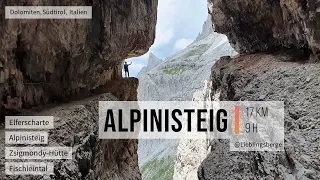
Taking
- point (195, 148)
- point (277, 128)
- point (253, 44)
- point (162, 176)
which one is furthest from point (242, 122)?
point (162, 176)

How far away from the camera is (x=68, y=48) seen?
1662 centimetres

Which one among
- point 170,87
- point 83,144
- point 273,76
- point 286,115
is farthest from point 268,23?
point 170,87

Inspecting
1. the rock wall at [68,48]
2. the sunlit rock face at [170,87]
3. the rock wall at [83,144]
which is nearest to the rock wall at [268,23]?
the rock wall at [68,48]

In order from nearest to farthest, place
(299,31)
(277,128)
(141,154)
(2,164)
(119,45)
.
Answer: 1. (2,164)
2. (277,128)
3. (299,31)
4. (119,45)
5. (141,154)

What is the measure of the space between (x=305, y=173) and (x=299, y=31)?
999cm

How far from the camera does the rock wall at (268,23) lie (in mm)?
16516

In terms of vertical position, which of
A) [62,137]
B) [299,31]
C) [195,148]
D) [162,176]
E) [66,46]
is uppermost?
[299,31]

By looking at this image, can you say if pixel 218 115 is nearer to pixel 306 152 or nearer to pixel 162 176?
pixel 306 152

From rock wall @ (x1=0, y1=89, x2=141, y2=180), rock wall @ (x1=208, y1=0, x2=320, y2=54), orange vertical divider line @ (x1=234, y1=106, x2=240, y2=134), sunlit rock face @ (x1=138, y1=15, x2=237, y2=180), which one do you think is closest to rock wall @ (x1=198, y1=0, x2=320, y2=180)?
rock wall @ (x1=208, y1=0, x2=320, y2=54)

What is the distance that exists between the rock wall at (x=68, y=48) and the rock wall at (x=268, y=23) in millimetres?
5653

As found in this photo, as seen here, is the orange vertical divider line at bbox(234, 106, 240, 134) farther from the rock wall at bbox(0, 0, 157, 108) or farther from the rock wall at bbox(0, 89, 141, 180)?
the rock wall at bbox(0, 0, 157, 108)

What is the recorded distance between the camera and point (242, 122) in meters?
16.5

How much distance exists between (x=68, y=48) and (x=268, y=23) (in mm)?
13215

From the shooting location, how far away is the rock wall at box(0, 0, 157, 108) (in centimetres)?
1416
